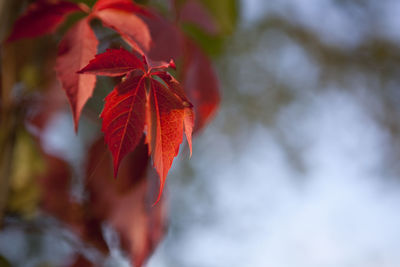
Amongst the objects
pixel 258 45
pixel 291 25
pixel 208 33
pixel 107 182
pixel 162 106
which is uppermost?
pixel 162 106

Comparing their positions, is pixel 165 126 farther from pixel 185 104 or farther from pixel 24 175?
pixel 24 175

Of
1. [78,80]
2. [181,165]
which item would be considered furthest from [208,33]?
[181,165]

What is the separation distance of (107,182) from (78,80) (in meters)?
0.23

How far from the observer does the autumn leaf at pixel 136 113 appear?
221 millimetres

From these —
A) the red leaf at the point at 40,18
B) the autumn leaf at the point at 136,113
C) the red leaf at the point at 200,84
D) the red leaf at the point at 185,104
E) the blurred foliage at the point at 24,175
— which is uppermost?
the red leaf at the point at 185,104

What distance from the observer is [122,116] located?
8.8 inches

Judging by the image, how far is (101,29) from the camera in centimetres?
35

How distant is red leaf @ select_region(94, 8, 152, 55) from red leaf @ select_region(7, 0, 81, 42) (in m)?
0.04

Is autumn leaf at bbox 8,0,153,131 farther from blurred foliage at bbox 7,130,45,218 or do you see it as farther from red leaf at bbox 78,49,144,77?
blurred foliage at bbox 7,130,45,218

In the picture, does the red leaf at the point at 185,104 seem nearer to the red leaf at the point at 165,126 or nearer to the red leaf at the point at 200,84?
the red leaf at the point at 165,126

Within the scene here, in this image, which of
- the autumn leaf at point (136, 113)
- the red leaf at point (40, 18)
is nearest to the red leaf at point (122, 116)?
the autumn leaf at point (136, 113)

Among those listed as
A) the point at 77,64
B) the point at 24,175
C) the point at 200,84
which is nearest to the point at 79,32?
the point at 77,64

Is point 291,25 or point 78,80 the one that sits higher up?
point 78,80

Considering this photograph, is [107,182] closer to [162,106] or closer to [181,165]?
[162,106]
